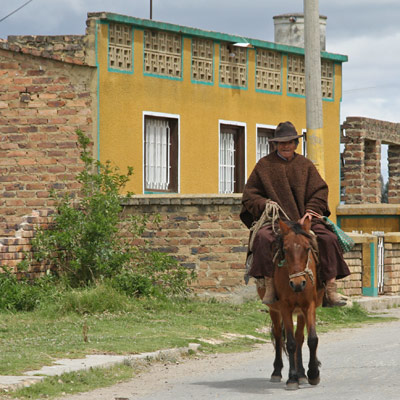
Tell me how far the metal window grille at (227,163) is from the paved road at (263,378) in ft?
27.7

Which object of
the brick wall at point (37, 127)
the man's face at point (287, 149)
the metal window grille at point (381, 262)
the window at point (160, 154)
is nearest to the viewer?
the man's face at point (287, 149)

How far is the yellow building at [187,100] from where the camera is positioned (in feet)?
62.8

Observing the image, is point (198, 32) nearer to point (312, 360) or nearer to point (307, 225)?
point (307, 225)

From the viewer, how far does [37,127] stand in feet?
61.3

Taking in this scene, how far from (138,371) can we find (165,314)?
4418 millimetres

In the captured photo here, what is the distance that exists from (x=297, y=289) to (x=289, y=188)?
1.27m

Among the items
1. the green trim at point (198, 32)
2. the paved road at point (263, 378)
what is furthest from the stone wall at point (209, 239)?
the paved road at point (263, 378)

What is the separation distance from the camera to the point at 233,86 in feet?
71.6

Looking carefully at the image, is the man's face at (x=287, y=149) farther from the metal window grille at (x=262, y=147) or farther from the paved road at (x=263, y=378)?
the metal window grille at (x=262, y=147)

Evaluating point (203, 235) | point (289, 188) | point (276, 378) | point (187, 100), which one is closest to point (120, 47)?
point (187, 100)

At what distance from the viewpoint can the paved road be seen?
923cm

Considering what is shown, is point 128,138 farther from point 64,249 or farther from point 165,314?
point 165,314

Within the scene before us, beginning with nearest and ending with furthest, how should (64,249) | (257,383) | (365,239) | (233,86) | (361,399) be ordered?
(361,399)
(257,383)
(64,249)
(365,239)
(233,86)

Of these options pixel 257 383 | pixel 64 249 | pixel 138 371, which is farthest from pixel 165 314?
pixel 257 383
